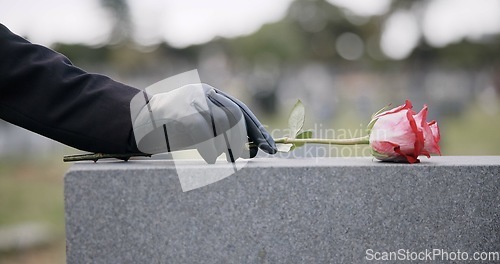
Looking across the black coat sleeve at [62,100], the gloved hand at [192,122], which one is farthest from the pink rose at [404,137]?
the black coat sleeve at [62,100]

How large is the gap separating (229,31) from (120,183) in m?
46.9

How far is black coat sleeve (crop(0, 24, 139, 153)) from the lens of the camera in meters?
1.41

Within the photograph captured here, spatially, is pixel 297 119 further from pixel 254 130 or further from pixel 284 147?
pixel 254 130

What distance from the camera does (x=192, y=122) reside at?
52.9 inches

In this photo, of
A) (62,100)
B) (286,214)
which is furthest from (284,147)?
(62,100)

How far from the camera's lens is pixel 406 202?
4.47 feet

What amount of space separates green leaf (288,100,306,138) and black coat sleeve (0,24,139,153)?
1.65 feet

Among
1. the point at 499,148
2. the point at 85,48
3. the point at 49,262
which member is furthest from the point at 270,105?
the point at 85,48

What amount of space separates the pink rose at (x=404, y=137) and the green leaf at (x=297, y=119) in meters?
0.25

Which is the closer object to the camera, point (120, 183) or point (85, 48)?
point (120, 183)

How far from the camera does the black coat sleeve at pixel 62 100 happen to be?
141 centimetres

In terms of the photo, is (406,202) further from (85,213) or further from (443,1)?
(443,1)

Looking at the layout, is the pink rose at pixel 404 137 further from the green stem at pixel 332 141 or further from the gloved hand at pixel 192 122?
the gloved hand at pixel 192 122

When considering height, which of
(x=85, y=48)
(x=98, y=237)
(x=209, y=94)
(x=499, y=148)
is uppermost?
(x=85, y=48)
